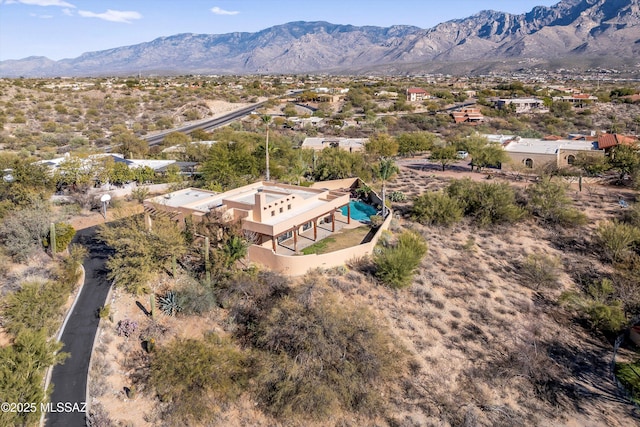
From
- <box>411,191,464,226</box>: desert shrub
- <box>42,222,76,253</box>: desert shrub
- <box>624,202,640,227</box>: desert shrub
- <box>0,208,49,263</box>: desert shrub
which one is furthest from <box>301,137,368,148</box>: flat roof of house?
<box>0,208,49,263</box>: desert shrub

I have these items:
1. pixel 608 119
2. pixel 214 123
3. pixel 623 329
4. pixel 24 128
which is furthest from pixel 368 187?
pixel 608 119

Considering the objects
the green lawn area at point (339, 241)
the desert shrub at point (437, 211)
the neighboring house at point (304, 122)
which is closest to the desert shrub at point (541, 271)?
the desert shrub at point (437, 211)

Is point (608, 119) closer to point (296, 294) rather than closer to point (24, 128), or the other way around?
point (296, 294)

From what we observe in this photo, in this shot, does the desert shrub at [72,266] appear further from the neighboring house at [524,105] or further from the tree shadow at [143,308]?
the neighboring house at [524,105]

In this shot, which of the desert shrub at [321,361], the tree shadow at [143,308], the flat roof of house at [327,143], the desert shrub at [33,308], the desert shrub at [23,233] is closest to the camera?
the desert shrub at [321,361]

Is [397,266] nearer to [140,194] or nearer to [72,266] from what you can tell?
[72,266]

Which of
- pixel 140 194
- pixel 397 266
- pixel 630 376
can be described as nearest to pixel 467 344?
pixel 397 266
